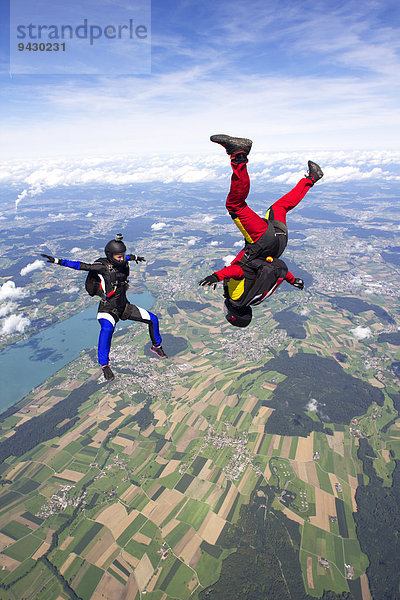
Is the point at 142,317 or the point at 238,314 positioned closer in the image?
the point at 238,314

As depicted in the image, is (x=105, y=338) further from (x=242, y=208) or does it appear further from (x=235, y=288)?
(x=242, y=208)

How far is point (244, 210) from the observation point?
6.11 metres

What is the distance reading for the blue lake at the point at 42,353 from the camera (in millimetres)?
129625

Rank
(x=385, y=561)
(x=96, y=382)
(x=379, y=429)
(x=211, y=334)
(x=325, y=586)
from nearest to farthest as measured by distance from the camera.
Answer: (x=325, y=586), (x=385, y=561), (x=379, y=429), (x=96, y=382), (x=211, y=334)

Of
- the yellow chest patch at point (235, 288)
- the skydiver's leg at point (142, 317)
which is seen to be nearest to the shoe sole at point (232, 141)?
the yellow chest patch at point (235, 288)

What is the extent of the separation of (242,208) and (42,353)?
562 feet

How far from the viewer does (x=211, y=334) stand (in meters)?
156

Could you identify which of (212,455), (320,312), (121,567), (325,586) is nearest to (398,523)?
(325,586)

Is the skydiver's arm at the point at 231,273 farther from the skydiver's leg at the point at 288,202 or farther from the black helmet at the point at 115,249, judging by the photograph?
the black helmet at the point at 115,249

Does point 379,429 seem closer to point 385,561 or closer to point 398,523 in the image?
point 398,523

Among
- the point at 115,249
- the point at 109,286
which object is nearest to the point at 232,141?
the point at 115,249

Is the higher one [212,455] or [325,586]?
[212,455]

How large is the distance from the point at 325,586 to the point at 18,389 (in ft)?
431

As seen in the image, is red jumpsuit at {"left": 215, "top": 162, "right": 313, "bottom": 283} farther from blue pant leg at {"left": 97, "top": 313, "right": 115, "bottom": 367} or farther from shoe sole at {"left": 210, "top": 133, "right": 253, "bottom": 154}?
blue pant leg at {"left": 97, "top": 313, "right": 115, "bottom": 367}
